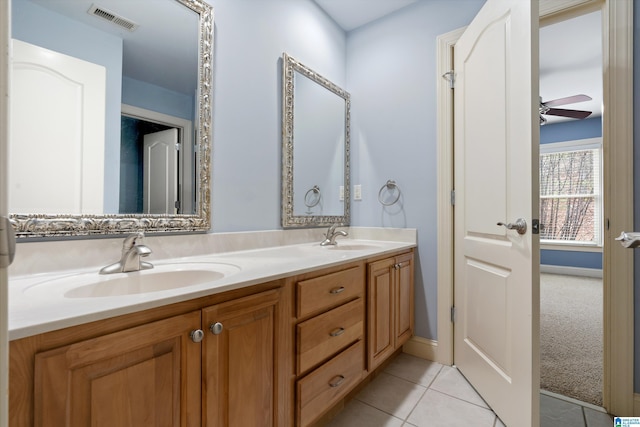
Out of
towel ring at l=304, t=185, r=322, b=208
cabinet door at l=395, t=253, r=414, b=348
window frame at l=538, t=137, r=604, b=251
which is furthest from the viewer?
window frame at l=538, t=137, r=604, b=251

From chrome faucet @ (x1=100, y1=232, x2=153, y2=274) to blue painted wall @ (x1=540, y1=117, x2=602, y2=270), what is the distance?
6.05m

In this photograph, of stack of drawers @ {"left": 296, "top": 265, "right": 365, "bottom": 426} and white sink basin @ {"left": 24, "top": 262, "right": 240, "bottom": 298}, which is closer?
white sink basin @ {"left": 24, "top": 262, "right": 240, "bottom": 298}

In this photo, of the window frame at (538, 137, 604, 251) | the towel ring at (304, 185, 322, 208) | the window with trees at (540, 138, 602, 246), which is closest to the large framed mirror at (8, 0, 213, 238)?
the towel ring at (304, 185, 322, 208)

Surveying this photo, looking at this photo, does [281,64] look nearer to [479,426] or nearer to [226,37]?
[226,37]

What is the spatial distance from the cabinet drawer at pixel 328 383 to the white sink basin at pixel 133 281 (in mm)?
536

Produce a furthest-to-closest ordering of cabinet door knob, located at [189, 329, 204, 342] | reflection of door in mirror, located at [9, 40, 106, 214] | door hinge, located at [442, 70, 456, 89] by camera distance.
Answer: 1. door hinge, located at [442, 70, 456, 89]
2. reflection of door in mirror, located at [9, 40, 106, 214]
3. cabinet door knob, located at [189, 329, 204, 342]

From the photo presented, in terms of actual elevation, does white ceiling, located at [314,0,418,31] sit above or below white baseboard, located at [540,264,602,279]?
above

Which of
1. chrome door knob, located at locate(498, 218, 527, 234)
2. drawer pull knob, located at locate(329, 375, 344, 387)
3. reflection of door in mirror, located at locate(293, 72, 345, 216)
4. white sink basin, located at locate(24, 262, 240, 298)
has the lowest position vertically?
drawer pull knob, located at locate(329, 375, 344, 387)

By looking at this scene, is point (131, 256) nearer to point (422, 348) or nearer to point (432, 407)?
point (432, 407)

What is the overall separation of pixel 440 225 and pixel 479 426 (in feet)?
3.53

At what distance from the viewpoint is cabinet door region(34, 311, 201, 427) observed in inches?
22.5

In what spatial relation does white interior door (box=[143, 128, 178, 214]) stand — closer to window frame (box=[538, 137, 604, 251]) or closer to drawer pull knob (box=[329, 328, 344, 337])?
drawer pull knob (box=[329, 328, 344, 337])

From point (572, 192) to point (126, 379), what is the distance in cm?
623

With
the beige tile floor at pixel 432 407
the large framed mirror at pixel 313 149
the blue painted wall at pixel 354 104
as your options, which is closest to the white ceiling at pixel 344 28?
the blue painted wall at pixel 354 104
